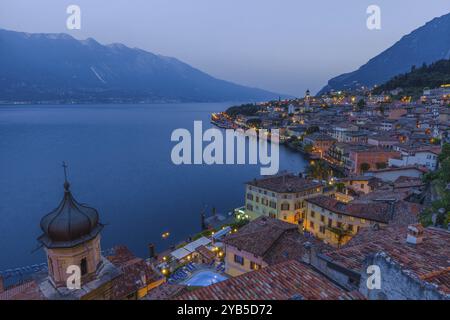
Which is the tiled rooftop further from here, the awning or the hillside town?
the awning

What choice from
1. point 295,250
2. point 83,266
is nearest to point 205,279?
point 295,250

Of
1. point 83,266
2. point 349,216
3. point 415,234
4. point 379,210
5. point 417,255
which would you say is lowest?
point 349,216

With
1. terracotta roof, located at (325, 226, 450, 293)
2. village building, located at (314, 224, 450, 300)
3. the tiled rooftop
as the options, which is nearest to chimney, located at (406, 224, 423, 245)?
village building, located at (314, 224, 450, 300)

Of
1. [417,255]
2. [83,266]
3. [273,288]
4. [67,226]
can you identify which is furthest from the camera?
[83,266]

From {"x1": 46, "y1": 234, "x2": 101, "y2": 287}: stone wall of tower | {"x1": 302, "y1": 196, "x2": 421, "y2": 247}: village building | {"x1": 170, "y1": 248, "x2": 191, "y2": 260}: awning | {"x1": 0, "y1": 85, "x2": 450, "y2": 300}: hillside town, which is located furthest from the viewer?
{"x1": 170, "y1": 248, "x2": 191, "y2": 260}: awning

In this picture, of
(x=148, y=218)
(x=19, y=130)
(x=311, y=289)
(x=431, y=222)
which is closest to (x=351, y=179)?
(x=431, y=222)

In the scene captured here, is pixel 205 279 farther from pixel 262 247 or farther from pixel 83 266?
pixel 83 266
